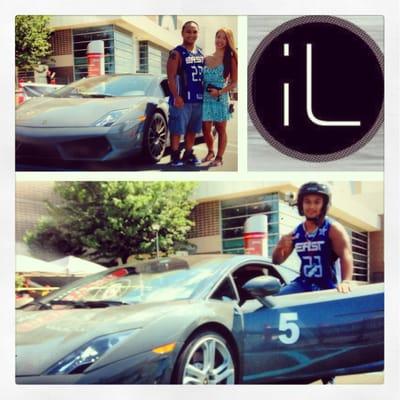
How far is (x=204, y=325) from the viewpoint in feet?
13.0

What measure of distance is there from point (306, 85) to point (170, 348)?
1833 millimetres

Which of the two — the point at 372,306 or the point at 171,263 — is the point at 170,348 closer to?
the point at 171,263

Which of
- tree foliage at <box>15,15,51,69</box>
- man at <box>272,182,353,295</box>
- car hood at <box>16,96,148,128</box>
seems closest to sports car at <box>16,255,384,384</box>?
man at <box>272,182,353,295</box>

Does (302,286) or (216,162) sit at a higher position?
(216,162)

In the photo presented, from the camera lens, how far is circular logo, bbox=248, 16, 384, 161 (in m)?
4.17

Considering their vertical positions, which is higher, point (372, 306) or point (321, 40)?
point (321, 40)

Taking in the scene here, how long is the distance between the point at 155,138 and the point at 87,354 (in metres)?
1.40

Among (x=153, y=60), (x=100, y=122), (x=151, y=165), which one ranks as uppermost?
(x=153, y=60)

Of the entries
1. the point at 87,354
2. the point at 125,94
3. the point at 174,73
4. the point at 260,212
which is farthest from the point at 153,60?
the point at 87,354

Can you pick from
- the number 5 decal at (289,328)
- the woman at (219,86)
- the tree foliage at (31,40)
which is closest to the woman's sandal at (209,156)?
the woman at (219,86)

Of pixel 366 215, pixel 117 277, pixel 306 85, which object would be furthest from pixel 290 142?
pixel 117 277

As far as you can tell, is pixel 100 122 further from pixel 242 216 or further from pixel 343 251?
pixel 343 251

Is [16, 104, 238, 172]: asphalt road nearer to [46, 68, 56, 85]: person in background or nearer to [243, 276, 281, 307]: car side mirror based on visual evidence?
[46, 68, 56, 85]: person in background

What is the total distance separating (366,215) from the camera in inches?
163
